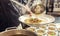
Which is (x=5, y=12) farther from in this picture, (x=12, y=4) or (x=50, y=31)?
(x=50, y=31)

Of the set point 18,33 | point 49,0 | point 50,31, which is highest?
point 49,0

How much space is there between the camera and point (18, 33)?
2.01ft

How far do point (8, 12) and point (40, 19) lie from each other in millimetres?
232

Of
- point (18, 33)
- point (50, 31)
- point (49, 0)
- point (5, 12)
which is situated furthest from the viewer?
point (49, 0)

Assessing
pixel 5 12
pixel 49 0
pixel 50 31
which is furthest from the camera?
pixel 49 0

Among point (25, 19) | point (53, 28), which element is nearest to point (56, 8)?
point (53, 28)

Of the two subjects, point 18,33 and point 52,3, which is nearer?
point 18,33

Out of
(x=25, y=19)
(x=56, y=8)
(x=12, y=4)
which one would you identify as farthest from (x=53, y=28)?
(x=56, y=8)

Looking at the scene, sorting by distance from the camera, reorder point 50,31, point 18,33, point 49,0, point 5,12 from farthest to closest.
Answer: point 49,0 < point 50,31 < point 5,12 < point 18,33

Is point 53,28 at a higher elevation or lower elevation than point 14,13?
lower

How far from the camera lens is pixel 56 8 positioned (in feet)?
4.90

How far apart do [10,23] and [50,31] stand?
0.98 feet

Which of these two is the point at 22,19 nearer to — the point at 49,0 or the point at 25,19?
the point at 25,19

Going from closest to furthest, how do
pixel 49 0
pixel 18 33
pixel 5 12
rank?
pixel 18 33 < pixel 5 12 < pixel 49 0
